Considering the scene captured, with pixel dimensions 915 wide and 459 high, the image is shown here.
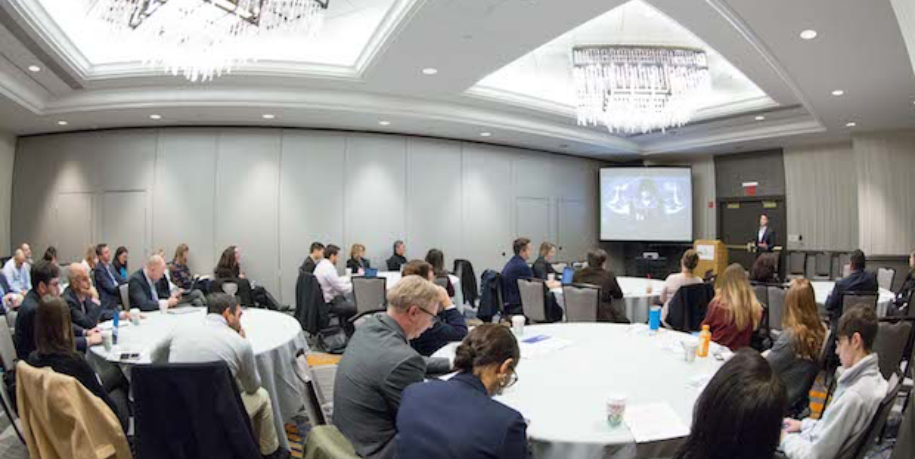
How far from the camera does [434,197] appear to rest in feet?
30.6

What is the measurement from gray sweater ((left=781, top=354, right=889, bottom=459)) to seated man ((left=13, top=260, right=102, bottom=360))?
3.83m

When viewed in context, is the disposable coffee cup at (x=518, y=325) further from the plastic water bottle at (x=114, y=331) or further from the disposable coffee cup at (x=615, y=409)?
the plastic water bottle at (x=114, y=331)

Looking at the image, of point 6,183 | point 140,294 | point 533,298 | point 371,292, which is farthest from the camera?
point 6,183

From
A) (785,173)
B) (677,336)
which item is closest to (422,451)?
(677,336)

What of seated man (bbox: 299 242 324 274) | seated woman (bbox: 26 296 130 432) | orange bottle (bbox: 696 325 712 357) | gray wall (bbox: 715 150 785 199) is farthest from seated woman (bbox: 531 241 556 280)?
gray wall (bbox: 715 150 785 199)

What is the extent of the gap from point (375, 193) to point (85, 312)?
5307 millimetres

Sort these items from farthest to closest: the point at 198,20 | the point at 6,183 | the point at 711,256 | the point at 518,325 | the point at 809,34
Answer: the point at 711,256 → the point at 6,183 → the point at 809,34 → the point at 198,20 → the point at 518,325

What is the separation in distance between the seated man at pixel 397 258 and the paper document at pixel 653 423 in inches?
258

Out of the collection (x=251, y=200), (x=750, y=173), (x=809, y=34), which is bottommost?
(x=251, y=200)

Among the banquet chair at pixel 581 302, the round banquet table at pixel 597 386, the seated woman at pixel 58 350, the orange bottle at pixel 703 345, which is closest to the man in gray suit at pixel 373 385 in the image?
the round banquet table at pixel 597 386

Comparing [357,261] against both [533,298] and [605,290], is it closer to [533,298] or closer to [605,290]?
[533,298]

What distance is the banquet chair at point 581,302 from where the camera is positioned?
4.65m

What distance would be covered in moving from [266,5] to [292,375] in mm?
2719

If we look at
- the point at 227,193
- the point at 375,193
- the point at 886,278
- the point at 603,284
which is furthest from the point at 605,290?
the point at 227,193
